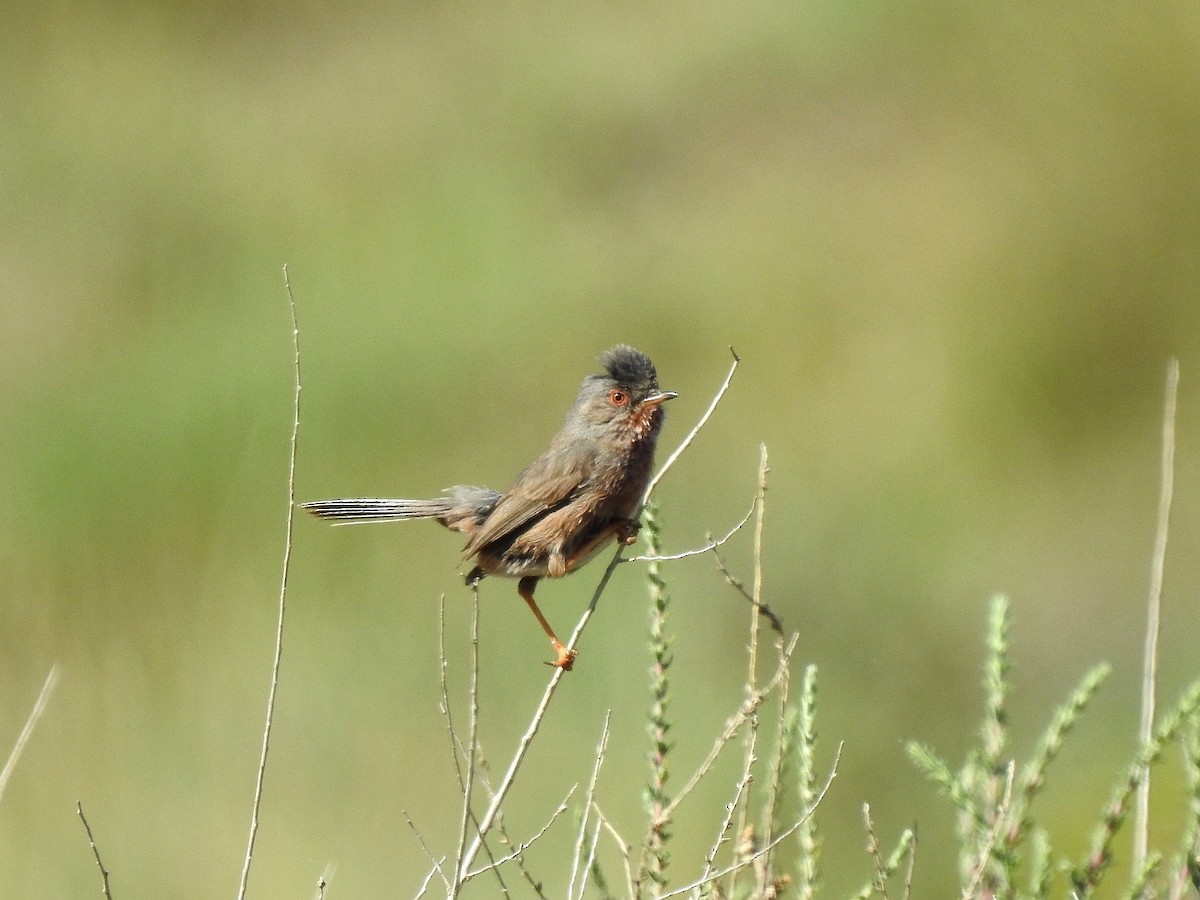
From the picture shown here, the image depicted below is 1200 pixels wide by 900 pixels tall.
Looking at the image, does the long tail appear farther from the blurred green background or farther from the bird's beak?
the blurred green background

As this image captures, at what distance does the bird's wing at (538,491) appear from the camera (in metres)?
5.61

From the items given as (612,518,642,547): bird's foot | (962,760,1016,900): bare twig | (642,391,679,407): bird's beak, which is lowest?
(962,760,1016,900): bare twig

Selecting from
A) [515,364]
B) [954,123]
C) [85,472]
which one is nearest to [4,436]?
[85,472]

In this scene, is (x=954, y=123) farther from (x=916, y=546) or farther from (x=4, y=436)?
(x=4, y=436)

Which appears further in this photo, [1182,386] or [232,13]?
[232,13]

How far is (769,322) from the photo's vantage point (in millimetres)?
14336

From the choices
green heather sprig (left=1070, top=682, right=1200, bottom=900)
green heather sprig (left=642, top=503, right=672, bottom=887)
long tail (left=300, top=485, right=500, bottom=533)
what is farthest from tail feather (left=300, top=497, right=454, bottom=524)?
green heather sprig (left=1070, top=682, right=1200, bottom=900)

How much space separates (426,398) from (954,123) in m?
6.91

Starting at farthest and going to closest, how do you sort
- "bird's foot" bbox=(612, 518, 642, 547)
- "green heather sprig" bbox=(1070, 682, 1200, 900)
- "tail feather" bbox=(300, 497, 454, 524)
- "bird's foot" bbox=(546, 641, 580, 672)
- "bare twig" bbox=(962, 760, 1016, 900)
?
"tail feather" bbox=(300, 497, 454, 524) < "bird's foot" bbox=(612, 518, 642, 547) < "bird's foot" bbox=(546, 641, 580, 672) < "green heather sprig" bbox=(1070, 682, 1200, 900) < "bare twig" bbox=(962, 760, 1016, 900)

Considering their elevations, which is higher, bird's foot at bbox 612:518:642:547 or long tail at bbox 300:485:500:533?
bird's foot at bbox 612:518:642:547

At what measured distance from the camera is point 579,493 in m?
5.60

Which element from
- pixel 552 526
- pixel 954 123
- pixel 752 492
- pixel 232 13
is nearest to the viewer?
pixel 552 526

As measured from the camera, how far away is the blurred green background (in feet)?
32.2

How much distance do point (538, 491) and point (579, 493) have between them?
0.51ft
